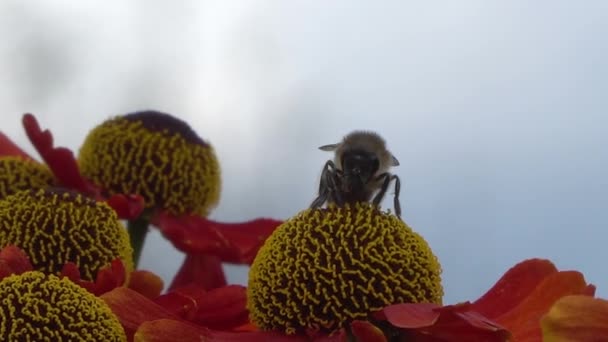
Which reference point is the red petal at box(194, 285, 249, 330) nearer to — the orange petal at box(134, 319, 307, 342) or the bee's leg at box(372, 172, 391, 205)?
the orange petal at box(134, 319, 307, 342)

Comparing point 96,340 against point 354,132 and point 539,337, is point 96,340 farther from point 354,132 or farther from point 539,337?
point 354,132

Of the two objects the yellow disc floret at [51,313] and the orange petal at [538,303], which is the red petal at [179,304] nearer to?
the yellow disc floret at [51,313]

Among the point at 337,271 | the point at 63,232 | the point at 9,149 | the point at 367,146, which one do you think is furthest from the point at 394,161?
the point at 9,149

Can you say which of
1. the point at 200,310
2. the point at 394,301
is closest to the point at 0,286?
the point at 200,310

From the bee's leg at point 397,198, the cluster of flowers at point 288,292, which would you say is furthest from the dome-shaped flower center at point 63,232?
the bee's leg at point 397,198

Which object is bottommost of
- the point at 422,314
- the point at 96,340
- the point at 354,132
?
the point at 96,340

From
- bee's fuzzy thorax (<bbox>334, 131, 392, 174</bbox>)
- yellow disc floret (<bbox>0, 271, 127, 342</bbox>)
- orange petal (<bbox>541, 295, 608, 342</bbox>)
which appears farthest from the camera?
bee's fuzzy thorax (<bbox>334, 131, 392, 174</bbox>)

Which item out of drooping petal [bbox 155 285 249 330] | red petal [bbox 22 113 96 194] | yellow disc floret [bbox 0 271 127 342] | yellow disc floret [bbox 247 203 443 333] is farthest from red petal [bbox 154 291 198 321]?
red petal [bbox 22 113 96 194]
